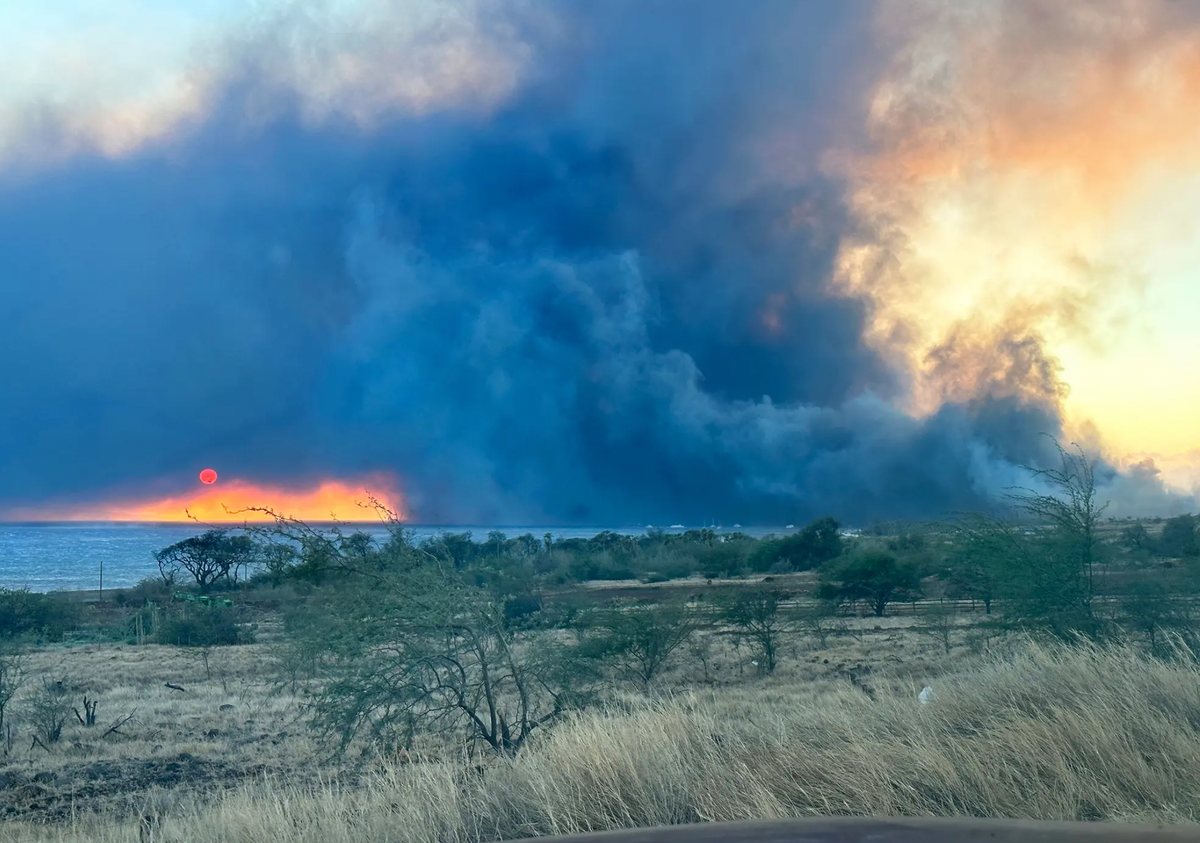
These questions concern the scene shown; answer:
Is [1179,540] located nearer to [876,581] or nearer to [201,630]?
[876,581]

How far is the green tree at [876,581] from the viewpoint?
152ft

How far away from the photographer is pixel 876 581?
46.4 meters

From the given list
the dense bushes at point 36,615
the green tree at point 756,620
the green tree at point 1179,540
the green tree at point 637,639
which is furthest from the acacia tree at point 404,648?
the dense bushes at point 36,615

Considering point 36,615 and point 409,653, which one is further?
point 36,615

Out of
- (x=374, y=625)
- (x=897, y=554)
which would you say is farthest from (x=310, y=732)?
(x=897, y=554)

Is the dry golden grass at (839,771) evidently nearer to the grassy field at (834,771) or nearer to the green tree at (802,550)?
the grassy field at (834,771)

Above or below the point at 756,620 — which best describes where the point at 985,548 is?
above

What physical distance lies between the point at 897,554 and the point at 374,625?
41043 millimetres

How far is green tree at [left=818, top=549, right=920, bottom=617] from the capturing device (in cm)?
4638

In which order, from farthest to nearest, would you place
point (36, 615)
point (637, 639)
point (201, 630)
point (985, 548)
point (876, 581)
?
point (36, 615) → point (876, 581) → point (201, 630) → point (637, 639) → point (985, 548)

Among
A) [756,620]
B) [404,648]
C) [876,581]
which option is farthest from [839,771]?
[876,581]

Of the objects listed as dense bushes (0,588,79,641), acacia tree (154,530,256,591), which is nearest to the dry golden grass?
dense bushes (0,588,79,641)

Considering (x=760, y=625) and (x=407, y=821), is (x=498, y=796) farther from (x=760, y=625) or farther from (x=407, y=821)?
(x=760, y=625)

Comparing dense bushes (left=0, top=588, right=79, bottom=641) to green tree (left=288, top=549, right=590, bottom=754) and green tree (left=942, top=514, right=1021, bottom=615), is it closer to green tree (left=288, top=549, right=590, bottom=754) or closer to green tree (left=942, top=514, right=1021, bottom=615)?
green tree (left=288, top=549, right=590, bottom=754)
